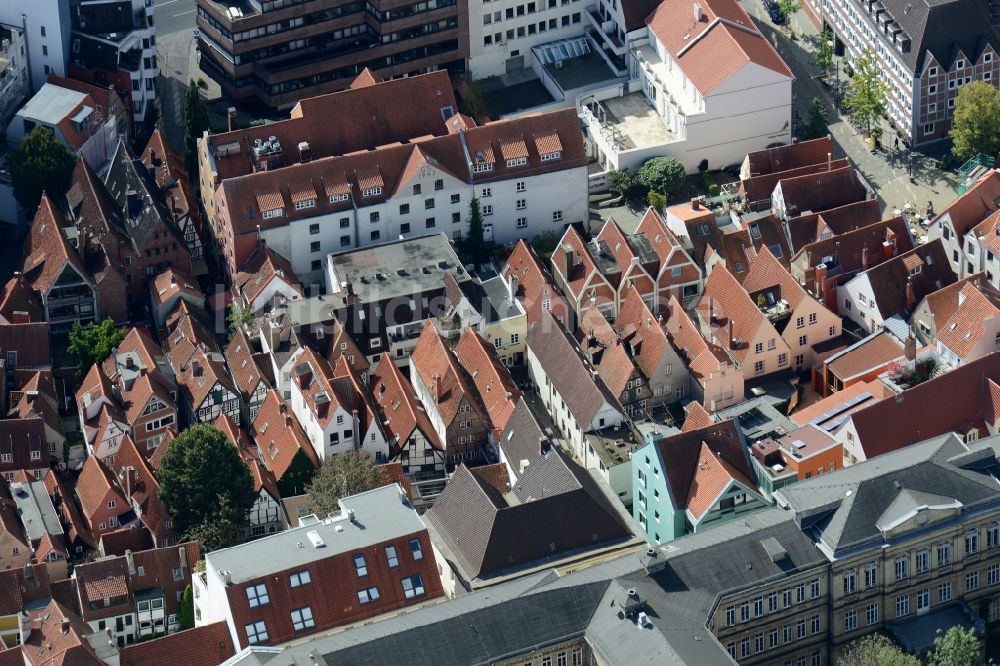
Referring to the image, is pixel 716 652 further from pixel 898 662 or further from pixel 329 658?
pixel 329 658

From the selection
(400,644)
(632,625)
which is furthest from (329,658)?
(632,625)

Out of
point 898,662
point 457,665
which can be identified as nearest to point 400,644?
point 457,665


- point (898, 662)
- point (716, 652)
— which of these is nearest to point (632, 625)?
point (716, 652)

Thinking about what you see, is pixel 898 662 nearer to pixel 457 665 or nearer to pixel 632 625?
pixel 632 625

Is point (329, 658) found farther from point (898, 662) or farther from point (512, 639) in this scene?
point (898, 662)

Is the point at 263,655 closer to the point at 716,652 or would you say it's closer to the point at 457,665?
the point at 457,665

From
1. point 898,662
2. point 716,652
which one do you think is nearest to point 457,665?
point 716,652
